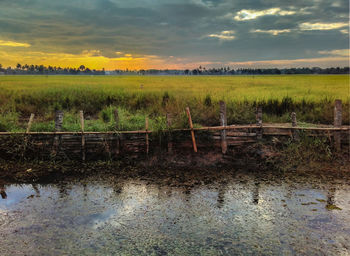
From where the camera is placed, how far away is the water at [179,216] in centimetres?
351

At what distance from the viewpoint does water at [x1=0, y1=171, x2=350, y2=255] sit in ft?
11.5

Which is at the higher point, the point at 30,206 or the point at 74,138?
the point at 74,138

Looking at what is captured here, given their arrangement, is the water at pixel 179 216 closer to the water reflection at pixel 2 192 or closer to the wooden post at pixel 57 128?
the water reflection at pixel 2 192

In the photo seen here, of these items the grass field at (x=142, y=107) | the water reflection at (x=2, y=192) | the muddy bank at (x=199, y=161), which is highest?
the grass field at (x=142, y=107)

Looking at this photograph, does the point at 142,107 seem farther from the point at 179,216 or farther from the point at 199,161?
the point at 179,216

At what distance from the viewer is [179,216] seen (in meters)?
4.30

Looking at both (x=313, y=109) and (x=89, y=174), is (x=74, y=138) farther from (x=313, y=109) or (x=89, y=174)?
(x=313, y=109)

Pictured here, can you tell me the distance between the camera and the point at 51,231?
12.7 ft

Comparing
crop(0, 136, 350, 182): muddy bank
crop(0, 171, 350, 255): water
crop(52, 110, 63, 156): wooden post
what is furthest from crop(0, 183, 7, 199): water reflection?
crop(52, 110, 63, 156): wooden post

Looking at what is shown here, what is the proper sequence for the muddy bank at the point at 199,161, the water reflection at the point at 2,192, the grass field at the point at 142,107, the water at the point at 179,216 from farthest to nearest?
1. the grass field at the point at 142,107
2. the muddy bank at the point at 199,161
3. the water reflection at the point at 2,192
4. the water at the point at 179,216

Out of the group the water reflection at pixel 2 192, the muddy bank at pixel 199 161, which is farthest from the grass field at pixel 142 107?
the water reflection at pixel 2 192

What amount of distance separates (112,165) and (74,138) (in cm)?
127

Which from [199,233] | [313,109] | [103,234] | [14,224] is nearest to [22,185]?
[14,224]

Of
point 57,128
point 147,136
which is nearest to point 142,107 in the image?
point 147,136
